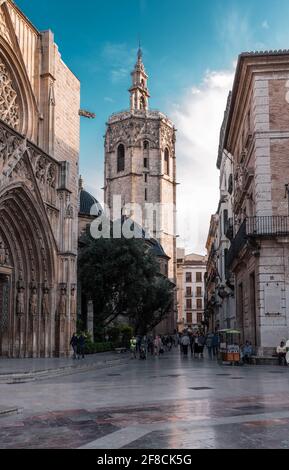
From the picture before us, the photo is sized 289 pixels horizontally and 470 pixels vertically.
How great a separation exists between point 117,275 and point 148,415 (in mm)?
26875

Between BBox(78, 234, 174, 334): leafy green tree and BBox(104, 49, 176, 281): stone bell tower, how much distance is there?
43.5 metres

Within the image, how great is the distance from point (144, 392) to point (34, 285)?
14504 mm

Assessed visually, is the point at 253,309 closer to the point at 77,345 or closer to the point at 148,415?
the point at 77,345

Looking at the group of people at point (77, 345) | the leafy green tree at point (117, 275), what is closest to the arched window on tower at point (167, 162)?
the leafy green tree at point (117, 275)

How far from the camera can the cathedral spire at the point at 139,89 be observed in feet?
303

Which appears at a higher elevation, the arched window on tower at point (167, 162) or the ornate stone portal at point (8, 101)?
the arched window on tower at point (167, 162)

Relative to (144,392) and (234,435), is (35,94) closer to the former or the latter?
(144,392)

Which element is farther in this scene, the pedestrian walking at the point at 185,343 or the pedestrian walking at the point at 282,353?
the pedestrian walking at the point at 185,343

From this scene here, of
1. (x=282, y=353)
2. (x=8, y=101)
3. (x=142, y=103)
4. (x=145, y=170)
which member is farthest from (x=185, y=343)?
(x=142, y=103)

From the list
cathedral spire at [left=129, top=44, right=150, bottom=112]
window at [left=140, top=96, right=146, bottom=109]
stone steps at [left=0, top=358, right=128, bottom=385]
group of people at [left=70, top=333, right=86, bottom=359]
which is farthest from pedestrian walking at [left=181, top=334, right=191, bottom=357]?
window at [left=140, top=96, right=146, bottom=109]

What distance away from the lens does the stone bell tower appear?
274 feet

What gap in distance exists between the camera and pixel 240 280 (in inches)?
1195

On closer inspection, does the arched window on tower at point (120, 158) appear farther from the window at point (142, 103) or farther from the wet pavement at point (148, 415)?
the wet pavement at point (148, 415)

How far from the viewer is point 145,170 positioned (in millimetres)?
85062
